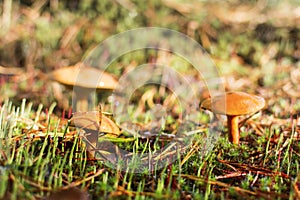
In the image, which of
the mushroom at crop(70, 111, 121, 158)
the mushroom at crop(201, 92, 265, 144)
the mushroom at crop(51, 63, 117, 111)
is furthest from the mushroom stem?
the mushroom at crop(51, 63, 117, 111)

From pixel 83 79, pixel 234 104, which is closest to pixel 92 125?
pixel 234 104

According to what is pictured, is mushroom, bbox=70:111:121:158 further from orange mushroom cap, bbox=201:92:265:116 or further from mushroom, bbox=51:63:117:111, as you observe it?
mushroom, bbox=51:63:117:111

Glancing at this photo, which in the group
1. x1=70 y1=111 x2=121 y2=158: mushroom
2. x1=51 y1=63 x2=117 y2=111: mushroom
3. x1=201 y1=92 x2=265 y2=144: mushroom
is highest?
x1=51 y1=63 x2=117 y2=111: mushroom


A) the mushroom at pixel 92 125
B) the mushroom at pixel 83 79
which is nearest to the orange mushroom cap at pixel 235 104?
the mushroom at pixel 92 125

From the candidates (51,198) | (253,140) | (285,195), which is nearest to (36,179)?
(51,198)

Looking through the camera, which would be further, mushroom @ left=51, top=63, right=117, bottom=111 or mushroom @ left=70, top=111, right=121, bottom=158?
mushroom @ left=51, top=63, right=117, bottom=111

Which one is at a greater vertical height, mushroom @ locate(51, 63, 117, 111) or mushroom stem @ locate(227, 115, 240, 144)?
mushroom @ locate(51, 63, 117, 111)

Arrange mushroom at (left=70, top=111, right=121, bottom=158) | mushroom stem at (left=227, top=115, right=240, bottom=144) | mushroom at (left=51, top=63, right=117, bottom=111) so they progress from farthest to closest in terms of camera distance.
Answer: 1. mushroom at (left=51, top=63, right=117, bottom=111)
2. mushroom stem at (left=227, top=115, right=240, bottom=144)
3. mushroom at (left=70, top=111, right=121, bottom=158)

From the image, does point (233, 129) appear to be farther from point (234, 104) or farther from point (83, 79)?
point (83, 79)
